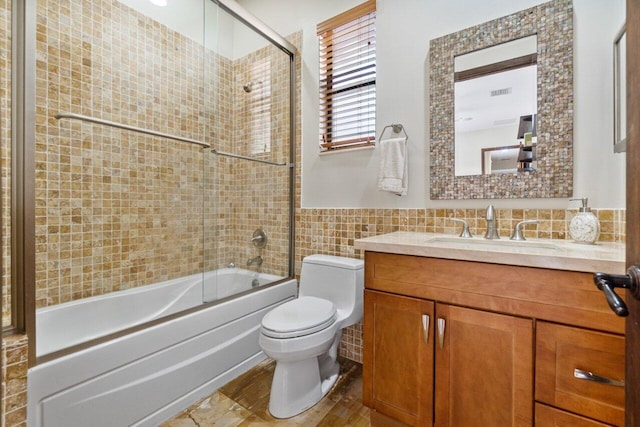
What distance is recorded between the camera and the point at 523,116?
4.76 ft

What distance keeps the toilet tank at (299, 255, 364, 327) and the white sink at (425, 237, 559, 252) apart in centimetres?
53

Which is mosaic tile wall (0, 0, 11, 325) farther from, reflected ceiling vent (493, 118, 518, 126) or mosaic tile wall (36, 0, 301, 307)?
reflected ceiling vent (493, 118, 518, 126)

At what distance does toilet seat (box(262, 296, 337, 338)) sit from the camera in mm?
1414

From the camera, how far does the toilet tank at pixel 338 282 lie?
1750 millimetres

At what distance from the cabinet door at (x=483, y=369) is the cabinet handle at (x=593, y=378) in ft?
0.39

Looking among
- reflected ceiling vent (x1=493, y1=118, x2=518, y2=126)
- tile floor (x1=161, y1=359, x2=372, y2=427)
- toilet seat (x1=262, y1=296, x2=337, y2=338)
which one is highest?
reflected ceiling vent (x1=493, y1=118, x2=518, y2=126)

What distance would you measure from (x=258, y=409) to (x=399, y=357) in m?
0.81

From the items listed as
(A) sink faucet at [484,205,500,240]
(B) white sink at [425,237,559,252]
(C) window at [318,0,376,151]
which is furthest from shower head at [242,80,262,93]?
(A) sink faucet at [484,205,500,240]

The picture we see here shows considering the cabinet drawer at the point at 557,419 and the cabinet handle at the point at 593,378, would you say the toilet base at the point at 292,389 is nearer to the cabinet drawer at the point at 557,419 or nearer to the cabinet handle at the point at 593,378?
the cabinet drawer at the point at 557,419

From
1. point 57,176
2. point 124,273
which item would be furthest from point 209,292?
point 57,176

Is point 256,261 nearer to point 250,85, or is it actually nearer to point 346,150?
point 346,150

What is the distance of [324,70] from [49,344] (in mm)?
2185

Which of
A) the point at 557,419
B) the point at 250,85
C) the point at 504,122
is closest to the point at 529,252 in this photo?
the point at 557,419

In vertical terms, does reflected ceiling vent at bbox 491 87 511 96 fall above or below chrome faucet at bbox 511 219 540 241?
above
